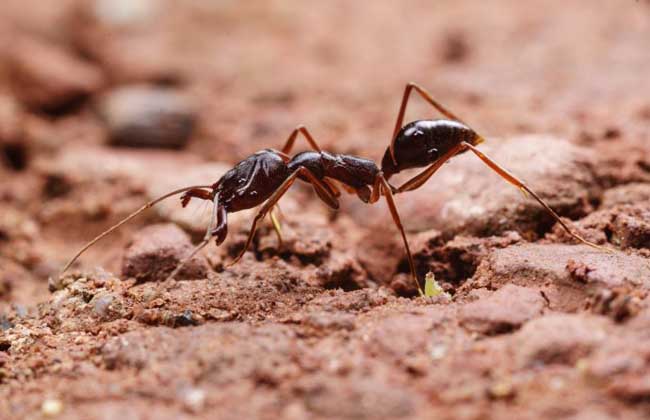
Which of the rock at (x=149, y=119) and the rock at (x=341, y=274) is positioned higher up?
the rock at (x=149, y=119)

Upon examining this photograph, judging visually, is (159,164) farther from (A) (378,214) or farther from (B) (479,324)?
(B) (479,324)

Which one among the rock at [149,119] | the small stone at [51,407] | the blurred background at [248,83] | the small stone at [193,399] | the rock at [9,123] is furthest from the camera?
the rock at [9,123]

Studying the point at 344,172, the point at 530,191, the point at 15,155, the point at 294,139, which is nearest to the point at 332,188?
the point at 344,172

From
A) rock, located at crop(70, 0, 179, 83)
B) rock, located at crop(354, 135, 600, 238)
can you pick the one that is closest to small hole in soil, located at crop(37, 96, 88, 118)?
rock, located at crop(70, 0, 179, 83)

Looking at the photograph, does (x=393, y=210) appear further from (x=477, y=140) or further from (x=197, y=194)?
(x=197, y=194)

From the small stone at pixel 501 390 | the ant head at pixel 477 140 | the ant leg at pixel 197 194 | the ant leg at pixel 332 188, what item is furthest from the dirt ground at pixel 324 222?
the ant leg at pixel 197 194

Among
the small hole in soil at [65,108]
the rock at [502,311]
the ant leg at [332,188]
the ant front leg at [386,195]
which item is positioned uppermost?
the small hole in soil at [65,108]

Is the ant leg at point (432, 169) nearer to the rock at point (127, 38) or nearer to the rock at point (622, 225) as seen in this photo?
the rock at point (622, 225)
